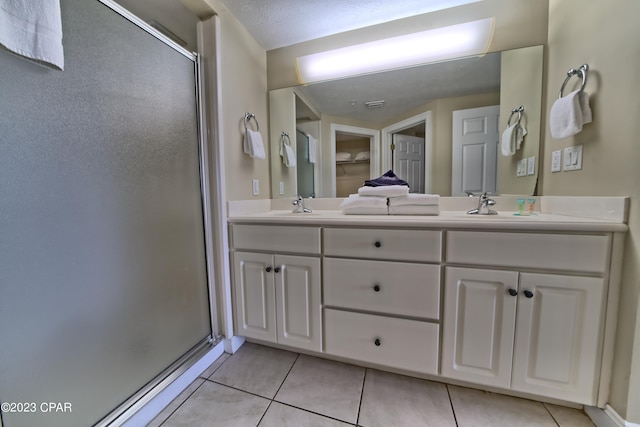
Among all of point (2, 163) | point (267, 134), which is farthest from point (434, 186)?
point (2, 163)

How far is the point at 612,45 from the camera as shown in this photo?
87 cm

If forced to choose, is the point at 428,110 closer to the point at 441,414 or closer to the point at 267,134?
the point at 267,134

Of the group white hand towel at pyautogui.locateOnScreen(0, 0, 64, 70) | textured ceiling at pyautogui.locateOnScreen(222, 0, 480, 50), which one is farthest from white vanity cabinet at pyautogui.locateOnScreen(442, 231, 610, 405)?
white hand towel at pyautogui.locateOnScreen(0, 0, 64, 70)

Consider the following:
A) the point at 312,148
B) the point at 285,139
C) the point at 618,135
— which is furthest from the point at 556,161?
the point at 285,139

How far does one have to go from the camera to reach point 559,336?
90 cm

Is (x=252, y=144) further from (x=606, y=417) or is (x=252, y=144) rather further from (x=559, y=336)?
(x=606, y=417)

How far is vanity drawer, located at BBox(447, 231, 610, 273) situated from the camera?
84 cm

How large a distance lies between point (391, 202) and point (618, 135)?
87 cm

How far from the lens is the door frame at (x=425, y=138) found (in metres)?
1.50

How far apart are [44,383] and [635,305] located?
1.98 m

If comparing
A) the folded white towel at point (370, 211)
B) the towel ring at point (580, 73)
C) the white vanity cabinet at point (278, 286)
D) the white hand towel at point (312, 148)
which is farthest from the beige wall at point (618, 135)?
the white hand towel at point (312, 148)

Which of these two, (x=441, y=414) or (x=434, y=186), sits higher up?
(x=434, y=186)

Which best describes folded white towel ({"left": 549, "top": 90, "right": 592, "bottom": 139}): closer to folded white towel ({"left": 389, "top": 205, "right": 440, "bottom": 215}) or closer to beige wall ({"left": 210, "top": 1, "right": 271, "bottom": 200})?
folded white towel ({"left": 389, "top": 205, "right": 440, "bottom": 215})

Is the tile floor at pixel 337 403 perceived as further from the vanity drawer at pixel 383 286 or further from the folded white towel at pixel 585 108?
the folded white towel at pixel 585 108
